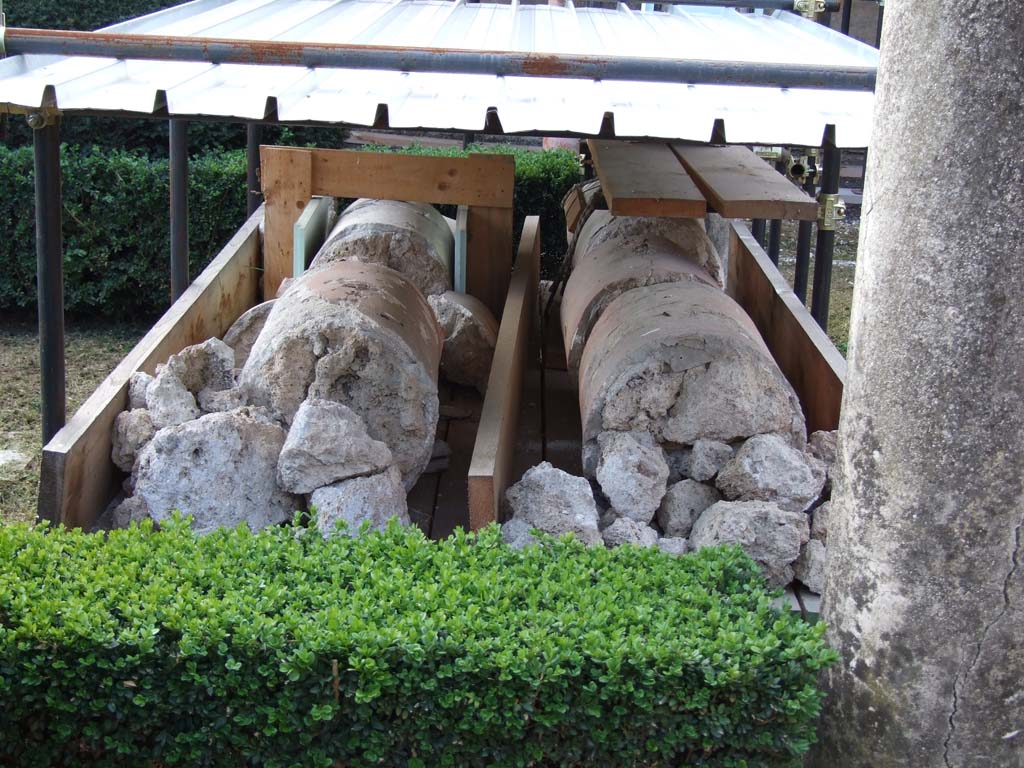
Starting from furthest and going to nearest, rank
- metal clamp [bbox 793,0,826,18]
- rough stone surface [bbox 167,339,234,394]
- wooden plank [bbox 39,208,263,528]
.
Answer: metal clamp [bbox 793,0,826,18]
rough stone surface [bbox 167,339,234,394]
wooden plank [bbox 39,208,263,528]

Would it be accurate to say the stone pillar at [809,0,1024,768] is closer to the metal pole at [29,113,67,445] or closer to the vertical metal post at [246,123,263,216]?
the metal pole at [29,113,67,445]

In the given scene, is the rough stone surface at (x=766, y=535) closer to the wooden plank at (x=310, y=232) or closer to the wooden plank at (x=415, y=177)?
the wooden plank at (x=415, y=177)

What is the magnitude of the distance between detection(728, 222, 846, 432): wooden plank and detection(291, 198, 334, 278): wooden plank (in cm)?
272

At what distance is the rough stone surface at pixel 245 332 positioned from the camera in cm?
574

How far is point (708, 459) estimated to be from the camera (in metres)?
4.30

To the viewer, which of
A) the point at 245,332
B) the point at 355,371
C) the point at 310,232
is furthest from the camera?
the point at 310,232

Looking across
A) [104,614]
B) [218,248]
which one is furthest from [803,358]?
[218,248]

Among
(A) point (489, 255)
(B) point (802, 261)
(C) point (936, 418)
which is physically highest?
(C) point (936, 418)

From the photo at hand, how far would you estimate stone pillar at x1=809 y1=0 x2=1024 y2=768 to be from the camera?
2.74m

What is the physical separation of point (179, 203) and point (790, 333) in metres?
3.68

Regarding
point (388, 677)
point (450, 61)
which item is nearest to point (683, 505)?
point (388, 677)

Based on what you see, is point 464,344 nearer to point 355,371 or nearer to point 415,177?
point 415,177

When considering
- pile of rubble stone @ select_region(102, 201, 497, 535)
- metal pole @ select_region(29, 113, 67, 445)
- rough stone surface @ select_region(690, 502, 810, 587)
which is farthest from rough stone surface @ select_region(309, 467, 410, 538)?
metal pole @ select_region(29, 113, 67, 445)

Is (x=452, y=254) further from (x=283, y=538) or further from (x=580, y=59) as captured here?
(x=283, y=538)
